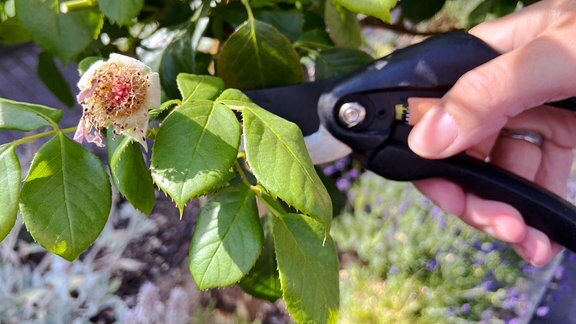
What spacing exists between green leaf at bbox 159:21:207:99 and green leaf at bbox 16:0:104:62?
0.14 metres

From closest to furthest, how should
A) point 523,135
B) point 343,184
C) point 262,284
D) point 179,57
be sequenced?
point 262,284 < point 179,57 < point 523,135 < point 343,184

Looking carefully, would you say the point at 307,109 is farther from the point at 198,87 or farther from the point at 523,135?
the point at 523,135

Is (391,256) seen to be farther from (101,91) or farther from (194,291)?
(101,91)

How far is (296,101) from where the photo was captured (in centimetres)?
77

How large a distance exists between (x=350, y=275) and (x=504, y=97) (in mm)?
1246

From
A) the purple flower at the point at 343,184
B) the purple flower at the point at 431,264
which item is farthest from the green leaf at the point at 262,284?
the purple flower at the point at 343,184

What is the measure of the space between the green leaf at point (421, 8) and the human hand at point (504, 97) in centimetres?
21

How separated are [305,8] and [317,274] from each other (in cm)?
61

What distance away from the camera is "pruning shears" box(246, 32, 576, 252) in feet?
2.35

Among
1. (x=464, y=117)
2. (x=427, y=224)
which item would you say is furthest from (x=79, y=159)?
(x=427, y=224)

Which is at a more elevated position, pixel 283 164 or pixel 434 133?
pixel 283 164

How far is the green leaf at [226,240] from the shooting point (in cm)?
50

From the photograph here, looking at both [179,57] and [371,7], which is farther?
[179,57]

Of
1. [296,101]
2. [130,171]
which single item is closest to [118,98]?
[130,171]
